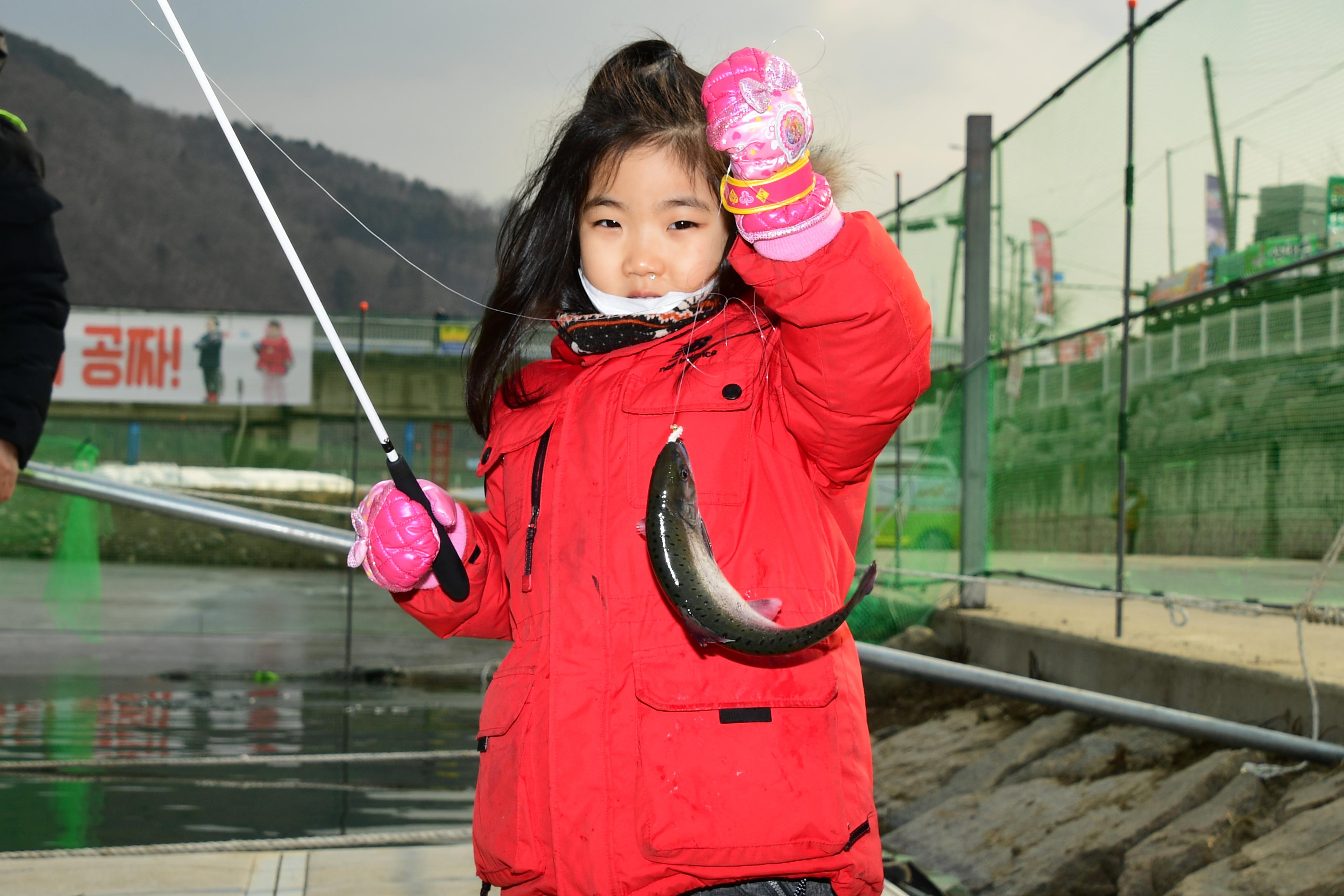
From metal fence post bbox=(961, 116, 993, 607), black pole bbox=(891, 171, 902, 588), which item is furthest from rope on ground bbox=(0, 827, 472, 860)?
black pole bbox=(891, 171, 902, 588)

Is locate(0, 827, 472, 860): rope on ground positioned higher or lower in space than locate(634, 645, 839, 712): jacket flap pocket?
lower

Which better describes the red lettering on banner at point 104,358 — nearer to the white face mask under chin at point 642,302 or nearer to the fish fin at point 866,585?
the white face mask under chin at point 642,302

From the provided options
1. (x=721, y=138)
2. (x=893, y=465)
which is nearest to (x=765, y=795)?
(x=721, y=138)

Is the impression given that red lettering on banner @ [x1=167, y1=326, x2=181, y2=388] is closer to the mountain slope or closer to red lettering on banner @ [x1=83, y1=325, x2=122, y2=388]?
the mountain slope

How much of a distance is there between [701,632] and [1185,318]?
3973 mm

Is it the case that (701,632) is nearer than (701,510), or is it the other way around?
(701,632)

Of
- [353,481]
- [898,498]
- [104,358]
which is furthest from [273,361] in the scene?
[898,498]

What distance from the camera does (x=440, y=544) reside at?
5.11ft

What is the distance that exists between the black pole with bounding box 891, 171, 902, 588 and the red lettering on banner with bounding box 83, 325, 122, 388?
783 cm

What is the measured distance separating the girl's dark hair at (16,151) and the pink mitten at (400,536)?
46.4 inches

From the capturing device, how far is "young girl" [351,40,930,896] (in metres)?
1.29

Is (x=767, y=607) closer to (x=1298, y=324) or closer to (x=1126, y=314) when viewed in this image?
(x=1298, y=324)

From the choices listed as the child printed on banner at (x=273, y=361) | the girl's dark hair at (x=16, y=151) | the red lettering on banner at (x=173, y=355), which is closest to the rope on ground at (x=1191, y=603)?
the girl's dark hair at (x=16, y=151)

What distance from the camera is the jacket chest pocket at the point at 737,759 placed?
1.30 m
